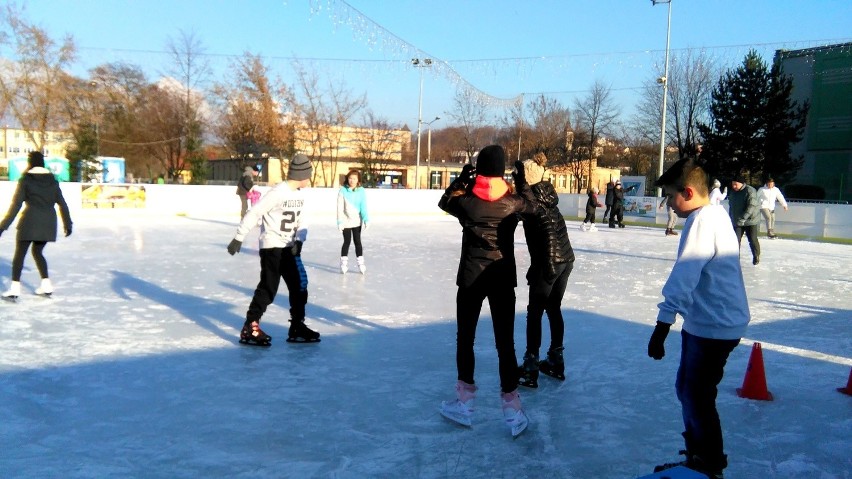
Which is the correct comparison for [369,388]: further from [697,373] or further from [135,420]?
[697,373]

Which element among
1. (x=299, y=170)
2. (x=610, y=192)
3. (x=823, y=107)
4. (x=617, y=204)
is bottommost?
(x=617, y=204)

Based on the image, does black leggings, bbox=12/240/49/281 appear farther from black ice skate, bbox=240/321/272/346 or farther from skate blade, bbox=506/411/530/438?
skate blade, bbox=506/411/530/438

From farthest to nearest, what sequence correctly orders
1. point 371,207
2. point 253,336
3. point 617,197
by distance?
point 371,207 → point 617,197 → point 253,336

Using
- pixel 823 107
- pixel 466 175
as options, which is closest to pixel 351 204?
pixel 466 175

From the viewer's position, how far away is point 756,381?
4.28 meters

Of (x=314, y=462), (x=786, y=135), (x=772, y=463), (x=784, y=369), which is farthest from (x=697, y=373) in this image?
(x=786, y=135)

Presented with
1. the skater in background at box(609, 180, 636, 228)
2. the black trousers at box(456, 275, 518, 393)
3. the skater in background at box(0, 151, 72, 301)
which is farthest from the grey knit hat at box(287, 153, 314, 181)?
the skater in background at box(609, 180, 636, 228)

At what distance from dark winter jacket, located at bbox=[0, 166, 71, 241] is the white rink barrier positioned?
45.7 ft

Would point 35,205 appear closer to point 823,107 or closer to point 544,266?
point 544,266

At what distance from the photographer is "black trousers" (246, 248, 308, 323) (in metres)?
5.29

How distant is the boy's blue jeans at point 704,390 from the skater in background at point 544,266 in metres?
Result: 1.35

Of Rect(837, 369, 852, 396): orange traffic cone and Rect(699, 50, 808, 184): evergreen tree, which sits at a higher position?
Rect(699, 50, 808, 184): evergreen tree

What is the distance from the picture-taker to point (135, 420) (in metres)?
3.66

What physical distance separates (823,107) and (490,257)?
39.4 metres
